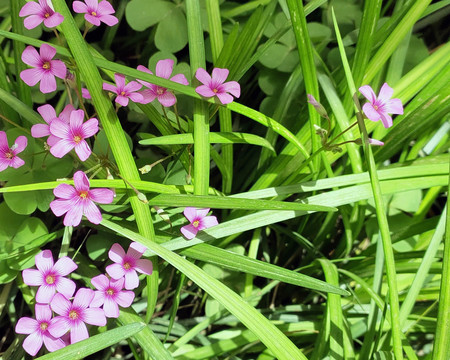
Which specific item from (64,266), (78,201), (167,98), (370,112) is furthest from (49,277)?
(370,112)

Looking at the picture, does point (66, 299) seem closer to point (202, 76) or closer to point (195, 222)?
point (195, 222)

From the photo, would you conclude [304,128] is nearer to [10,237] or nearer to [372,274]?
[372,274]

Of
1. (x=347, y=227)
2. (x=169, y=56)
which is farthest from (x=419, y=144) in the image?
(x=169, y=56)

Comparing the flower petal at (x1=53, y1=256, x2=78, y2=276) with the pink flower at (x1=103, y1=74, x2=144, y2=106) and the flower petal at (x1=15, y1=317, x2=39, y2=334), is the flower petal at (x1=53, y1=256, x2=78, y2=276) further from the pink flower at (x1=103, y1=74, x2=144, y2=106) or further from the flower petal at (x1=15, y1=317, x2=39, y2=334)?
the pink flower at (x1=103, y1=74, x2=144, y2=106)

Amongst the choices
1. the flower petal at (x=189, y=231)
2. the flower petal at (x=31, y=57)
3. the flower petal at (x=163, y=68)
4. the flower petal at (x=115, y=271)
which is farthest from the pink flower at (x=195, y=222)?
the flower petal at (x=31, y=57)

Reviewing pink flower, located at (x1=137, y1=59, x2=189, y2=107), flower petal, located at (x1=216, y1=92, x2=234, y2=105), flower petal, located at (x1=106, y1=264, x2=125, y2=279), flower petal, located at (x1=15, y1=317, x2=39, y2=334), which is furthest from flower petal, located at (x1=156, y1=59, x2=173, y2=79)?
flower petal, located at (x1=15, y1=317, x2=39, y2=334)

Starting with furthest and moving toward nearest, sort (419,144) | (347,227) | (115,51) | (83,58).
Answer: (115,51) → (419,144) → (347,227) → (83,58)
